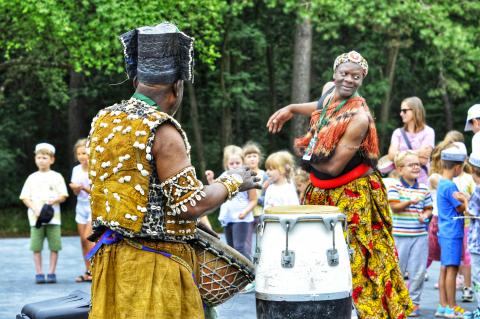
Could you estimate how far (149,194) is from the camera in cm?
406

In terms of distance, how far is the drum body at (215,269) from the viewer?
14.5 feet

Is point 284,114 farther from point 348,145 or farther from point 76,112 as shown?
point 76,112

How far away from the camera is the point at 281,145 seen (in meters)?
27.2

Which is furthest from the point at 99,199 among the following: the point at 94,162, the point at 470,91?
the point at 470,91

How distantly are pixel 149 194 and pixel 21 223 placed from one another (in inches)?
700

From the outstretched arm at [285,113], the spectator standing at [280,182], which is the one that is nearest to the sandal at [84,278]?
the spectator standing at [280,182]

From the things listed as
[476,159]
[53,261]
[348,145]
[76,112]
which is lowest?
[53,261]

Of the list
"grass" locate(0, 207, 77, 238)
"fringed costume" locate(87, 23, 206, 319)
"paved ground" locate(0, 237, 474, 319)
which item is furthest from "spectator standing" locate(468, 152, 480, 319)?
"grass" locate(0, 207, 77, 238)

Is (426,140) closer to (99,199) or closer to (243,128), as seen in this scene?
(99,199)

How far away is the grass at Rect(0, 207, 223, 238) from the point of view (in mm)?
18281

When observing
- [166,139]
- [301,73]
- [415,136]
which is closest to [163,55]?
[166,139]

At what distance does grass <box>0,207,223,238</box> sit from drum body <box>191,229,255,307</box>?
1316 cm

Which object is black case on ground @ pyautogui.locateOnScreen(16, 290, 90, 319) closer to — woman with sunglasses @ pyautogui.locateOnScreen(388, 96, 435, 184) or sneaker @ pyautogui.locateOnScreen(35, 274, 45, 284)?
sneaker @ pyautogui.locateOnScreen(35, 274, 45, 284)

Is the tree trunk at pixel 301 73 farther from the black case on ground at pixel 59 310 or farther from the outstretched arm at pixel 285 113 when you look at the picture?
the black case on ground at pixel 59 310
